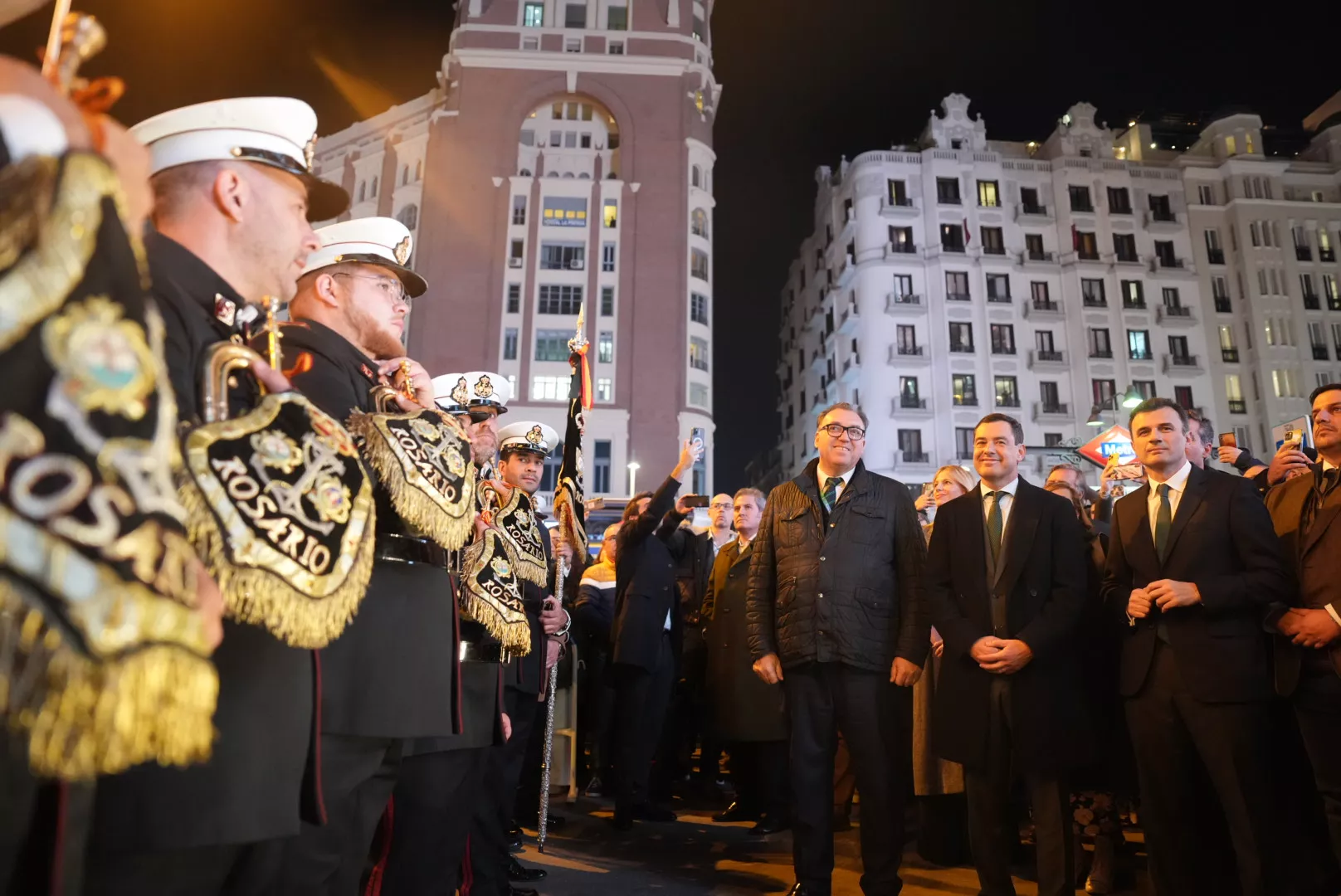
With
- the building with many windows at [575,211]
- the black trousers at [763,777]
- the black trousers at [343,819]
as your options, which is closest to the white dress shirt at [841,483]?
the black trousers at [763,777]

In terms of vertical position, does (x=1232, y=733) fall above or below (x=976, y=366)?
below

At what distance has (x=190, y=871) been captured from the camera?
1.44m

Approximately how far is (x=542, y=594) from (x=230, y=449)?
3503mm

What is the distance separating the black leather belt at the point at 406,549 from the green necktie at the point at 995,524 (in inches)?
122

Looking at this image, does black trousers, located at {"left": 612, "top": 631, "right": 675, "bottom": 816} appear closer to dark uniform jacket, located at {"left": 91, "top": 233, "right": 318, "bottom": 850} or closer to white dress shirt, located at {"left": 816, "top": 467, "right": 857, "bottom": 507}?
white dress shirt, located at {"left": 816, "top": 467, "right": 857, "bottom": 507}

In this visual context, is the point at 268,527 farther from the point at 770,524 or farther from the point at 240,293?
the point at 770,524

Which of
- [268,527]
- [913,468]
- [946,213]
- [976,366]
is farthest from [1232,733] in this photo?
[946,213]

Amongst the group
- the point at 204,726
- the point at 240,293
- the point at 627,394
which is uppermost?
the point at 627,394

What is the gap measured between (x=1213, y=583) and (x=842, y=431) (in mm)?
1907

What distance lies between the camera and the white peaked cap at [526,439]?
15.5 ft

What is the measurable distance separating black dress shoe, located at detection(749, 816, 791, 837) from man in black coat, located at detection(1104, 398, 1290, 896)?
2.75 metres

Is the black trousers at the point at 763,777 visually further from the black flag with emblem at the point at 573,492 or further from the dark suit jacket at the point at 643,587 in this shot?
the black flag with emblem at the point at 573,492

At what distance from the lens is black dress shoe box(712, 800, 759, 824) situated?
6.62 m

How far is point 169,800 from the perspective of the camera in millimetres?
1354
